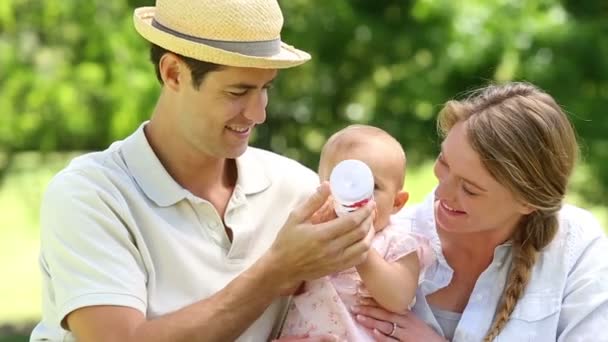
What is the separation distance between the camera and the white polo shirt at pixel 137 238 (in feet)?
9.16

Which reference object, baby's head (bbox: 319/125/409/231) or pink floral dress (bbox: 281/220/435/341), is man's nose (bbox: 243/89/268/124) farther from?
pink floral dress (bbox: 281/220/435/341)

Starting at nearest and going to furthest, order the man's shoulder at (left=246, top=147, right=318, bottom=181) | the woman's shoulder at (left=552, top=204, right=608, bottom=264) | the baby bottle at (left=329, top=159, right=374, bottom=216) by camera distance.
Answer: the baby bottle at (left=329, top=159, right=374, bottom=216) → the woman's shoulder at (left=552, top=204, right=608, bottom=264) → the man's shoulder at (left=246, top=147, right=318, bottom=181)

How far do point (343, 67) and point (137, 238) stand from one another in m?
3.47

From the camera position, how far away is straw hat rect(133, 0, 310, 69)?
9.28ft

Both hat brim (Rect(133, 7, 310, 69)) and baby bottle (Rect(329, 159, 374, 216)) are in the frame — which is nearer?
baby bottle (Rect(329, 159, 374, 216))

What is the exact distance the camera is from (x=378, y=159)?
290 cm

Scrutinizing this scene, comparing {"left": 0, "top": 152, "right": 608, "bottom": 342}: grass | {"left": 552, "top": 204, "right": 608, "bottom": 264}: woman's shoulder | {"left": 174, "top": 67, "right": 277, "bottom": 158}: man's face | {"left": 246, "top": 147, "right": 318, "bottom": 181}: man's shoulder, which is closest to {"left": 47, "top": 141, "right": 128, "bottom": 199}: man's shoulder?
{"left": 174, "top": 67, "right": 277, "bottom": 158}: man's face

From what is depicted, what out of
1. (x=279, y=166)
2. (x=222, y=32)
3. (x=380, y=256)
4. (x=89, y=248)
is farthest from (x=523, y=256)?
(x=89, y=248)

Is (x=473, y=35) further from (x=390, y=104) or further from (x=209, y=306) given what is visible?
(x=209, y=306)

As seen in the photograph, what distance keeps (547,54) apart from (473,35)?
Result: 365 mm

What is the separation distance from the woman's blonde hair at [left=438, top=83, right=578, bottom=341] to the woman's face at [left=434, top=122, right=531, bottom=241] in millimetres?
21

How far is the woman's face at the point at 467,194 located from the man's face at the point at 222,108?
0.47 m

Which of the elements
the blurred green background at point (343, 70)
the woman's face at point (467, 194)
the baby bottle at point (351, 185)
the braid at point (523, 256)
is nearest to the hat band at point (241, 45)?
the baby bottle at point (351, 185)

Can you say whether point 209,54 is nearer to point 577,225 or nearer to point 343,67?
point 577,225
